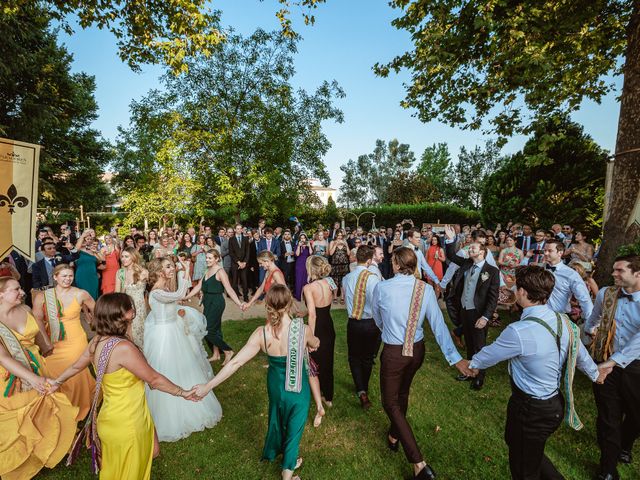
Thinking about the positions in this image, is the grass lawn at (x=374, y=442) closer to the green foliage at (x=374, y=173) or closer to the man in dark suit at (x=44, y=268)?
the man in dark suit at (x=44, y=268)

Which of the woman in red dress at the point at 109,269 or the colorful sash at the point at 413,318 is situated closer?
the colorful sash at the point at 413,318

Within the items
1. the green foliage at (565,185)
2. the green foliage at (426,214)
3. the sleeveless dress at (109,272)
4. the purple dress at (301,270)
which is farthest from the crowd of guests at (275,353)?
the green foliage at (426,214)

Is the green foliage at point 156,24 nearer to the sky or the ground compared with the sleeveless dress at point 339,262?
nearer to the sky

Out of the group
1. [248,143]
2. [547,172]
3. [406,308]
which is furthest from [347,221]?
[406,308]

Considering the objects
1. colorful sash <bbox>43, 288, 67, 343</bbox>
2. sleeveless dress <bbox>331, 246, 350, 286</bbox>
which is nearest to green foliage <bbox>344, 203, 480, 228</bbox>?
sleeveless dress <bbox>331, 246, 350, 286</bbox>

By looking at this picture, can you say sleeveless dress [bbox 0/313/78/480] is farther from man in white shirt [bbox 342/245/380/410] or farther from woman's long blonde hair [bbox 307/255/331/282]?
man in white shirt [bbox 342/245/380/410]

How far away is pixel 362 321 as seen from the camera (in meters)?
4.41

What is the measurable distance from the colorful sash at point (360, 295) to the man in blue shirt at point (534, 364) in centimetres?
193

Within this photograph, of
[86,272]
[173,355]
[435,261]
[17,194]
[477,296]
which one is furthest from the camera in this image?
[435,261]

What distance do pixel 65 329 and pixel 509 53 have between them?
9080 millimetres

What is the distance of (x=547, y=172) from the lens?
1562 cm

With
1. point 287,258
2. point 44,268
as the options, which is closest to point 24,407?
point 44,268

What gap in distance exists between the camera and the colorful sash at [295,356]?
2.86m

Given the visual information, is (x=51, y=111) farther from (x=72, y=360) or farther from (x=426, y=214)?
(x=426, y=214)
